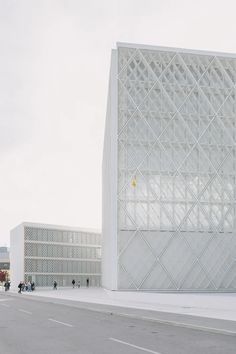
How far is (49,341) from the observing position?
1470 centimetres

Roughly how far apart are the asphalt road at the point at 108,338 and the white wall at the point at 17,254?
5757 cm

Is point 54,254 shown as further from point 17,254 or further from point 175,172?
point 175,172

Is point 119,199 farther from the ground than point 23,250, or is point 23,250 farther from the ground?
point 119,199

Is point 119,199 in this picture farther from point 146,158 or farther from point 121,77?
point 121,77

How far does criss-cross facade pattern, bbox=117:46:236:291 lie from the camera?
43000mm

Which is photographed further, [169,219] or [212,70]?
[212,70]

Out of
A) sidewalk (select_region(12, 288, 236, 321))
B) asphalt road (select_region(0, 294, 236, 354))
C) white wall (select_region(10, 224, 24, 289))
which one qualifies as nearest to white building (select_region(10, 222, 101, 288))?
white wall (select_region(10, 224, 24, 289))

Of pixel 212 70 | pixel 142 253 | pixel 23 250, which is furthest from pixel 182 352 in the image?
pixel 23 250

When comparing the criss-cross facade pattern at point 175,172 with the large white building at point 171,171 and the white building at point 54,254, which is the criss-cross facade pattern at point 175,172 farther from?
the white building at point 54,254

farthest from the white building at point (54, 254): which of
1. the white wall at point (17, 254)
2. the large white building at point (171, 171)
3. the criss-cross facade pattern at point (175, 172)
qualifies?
the criss-cross facade pattern at point (175, 172)

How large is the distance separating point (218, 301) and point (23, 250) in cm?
5307

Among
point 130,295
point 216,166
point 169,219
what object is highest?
point 216,166

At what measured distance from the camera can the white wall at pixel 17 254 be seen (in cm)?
7750

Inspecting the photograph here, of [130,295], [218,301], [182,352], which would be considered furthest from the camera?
[130,295]
